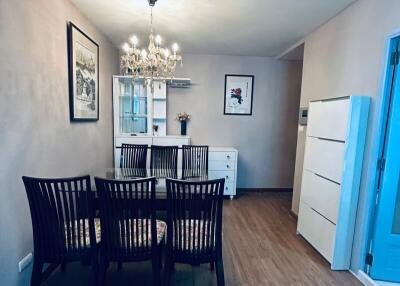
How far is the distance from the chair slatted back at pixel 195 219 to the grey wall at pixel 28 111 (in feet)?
3.69

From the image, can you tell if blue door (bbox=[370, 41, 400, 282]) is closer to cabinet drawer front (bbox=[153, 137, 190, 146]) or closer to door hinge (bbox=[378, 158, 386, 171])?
door hinge (bbox=[378, 158, 386, 171])

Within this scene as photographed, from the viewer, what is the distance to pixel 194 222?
1599 mm

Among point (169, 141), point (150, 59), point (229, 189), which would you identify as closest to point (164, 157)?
point (169, 141)

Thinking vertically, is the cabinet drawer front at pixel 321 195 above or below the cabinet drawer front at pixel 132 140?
below

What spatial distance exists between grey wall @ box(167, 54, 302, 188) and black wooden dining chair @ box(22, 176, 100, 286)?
2894 millimetres

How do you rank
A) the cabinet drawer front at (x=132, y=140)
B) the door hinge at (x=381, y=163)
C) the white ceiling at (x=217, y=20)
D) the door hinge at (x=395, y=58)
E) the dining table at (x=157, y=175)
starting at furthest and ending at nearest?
the cabinet drawer front at (x=132, y=140) → the dining table at (x=157, y=175) → the white ceiling at (x=217, y=20) → the door hinge at (x=381, y=163) → the door hinge at (x=395, y=58)

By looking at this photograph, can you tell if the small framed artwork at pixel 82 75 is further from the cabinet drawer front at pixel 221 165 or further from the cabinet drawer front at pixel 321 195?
the cabinet drawer front at pixel 321 195

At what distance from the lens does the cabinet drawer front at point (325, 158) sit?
2.23 meters

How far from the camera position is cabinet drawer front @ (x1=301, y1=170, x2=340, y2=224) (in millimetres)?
2266

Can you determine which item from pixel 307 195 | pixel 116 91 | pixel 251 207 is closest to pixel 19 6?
pixel 116 91

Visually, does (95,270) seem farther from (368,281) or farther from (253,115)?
(253,115)

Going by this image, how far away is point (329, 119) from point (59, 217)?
2.56 metres

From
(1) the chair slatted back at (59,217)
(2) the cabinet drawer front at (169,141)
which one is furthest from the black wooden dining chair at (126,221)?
(2) the cabinet drawer front at (169,141)

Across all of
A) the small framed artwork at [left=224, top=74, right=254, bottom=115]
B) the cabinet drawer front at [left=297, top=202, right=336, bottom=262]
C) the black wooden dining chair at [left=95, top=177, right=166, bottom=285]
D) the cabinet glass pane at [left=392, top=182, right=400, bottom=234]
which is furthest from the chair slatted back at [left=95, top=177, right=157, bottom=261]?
the small framed artwork at [left=224, top=74, right=254, bottom=115]
